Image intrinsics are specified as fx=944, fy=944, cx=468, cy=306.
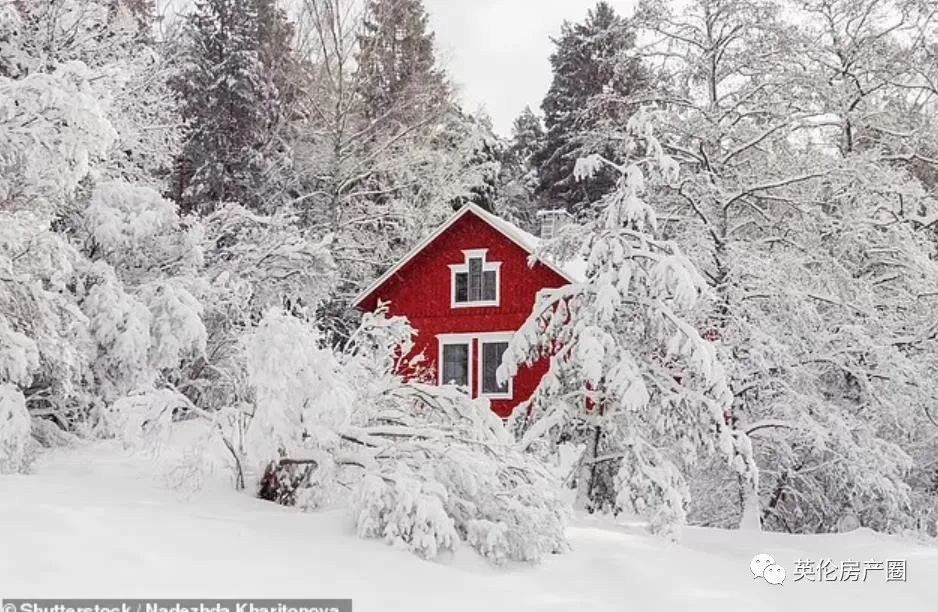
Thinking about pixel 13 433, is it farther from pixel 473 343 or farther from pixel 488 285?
pixel 488 285

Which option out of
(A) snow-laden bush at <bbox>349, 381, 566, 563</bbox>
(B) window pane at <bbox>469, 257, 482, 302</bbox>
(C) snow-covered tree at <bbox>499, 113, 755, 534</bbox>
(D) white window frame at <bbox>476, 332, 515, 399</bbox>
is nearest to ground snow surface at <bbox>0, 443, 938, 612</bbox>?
(A) snow-laden bush at <bbox>349, 381, 566, 563</bbox>

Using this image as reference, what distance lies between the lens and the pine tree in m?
30.6

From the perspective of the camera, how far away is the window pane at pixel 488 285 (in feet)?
83.3

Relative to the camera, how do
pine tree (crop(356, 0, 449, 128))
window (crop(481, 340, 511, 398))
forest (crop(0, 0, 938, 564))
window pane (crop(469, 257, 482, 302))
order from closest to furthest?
forest (crop(0, 0, 938, 564)) → window (crop(481, 340, 511, 398)) → window pane (crop(469, 257, 482, 302)) → pine tree (crop(356, 0, 449, 128))

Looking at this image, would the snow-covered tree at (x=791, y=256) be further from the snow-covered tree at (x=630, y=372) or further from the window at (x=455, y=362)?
the window at (x=455, y=362)

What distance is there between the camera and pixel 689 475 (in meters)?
17.1

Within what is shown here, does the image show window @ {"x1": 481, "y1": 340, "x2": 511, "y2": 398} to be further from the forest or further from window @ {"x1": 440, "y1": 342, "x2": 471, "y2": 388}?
the forest

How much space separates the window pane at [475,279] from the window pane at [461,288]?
15cm

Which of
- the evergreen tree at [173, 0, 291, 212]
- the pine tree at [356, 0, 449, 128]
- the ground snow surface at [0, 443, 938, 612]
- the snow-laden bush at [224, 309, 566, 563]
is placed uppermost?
the pine tree at [356, 0, 449, 128]

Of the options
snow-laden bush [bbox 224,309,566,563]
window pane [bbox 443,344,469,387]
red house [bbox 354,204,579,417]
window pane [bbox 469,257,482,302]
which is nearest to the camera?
snow-laden bush [bbox 224,309,566,563]

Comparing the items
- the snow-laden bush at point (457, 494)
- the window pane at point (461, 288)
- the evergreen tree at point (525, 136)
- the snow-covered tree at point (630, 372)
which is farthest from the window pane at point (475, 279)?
the evergreen tree at point (525, 136)

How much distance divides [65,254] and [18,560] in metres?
6.45

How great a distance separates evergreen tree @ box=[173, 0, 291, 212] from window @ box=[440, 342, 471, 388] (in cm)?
664

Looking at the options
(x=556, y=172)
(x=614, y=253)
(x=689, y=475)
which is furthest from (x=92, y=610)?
(x=556, y=172)
